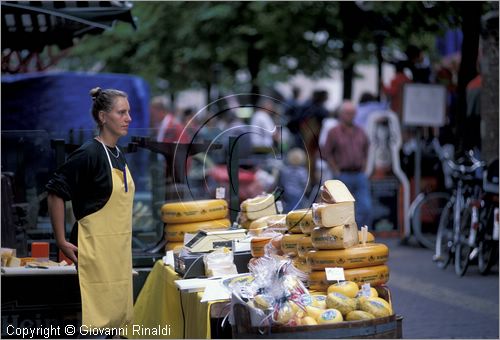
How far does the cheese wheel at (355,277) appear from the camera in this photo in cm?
619

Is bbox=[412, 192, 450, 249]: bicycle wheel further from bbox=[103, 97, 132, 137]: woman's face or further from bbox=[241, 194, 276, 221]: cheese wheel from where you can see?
bbox=[103, 97, 132, 137]: woman's face

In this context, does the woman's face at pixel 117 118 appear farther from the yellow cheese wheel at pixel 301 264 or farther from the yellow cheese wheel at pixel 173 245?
the yellow cheese wheel at pixel 173 245

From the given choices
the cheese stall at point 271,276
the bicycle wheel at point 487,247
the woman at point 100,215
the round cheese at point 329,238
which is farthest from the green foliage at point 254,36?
the woman at point 100,215

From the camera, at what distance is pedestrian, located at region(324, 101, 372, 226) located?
49.9 feet

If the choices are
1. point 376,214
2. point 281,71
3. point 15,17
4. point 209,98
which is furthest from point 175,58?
point 15,17

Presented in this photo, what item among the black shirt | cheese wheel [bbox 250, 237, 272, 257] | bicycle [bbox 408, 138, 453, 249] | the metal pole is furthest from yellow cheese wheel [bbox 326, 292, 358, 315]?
bicycle [bbox 408, 138, 453, 249]

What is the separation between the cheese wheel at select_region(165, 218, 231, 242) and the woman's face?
5.88 ft

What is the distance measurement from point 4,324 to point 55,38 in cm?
612

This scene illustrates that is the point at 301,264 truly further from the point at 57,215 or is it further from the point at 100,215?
the point at 57,215

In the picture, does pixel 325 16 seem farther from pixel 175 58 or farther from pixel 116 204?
pixel 116 204

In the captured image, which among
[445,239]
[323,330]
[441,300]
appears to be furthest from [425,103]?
[323,330]

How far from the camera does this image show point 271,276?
5641mm

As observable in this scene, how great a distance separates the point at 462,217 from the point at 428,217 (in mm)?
2894

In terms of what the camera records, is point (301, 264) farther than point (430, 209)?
No
